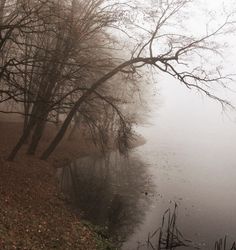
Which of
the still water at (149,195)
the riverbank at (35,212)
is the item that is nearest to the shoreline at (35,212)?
the riverbank at (35,212)

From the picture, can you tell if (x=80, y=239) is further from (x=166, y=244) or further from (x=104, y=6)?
(x=104, y=6)

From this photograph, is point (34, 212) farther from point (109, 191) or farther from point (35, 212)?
point (109, 191)

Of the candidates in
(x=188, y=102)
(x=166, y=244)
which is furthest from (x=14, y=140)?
(x=188, y=102)

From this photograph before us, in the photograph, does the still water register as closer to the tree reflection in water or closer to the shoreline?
the tree reflection in water

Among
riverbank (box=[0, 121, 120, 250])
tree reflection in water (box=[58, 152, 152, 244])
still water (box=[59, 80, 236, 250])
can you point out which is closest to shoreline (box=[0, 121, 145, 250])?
riverbank (box=[0, 121, 120, 250])

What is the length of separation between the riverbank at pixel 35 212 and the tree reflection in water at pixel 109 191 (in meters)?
1.24

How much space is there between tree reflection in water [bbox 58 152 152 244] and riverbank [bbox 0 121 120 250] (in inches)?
48.7

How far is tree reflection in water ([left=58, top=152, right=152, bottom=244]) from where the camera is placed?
18783 mm

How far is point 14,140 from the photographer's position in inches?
1098

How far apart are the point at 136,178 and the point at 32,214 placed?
574 inches

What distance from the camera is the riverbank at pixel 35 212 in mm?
12258

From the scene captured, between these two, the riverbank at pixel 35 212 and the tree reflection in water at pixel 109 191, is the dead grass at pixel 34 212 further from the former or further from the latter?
the tree reflection in water at pixel 109 191

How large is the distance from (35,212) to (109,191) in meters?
8.77

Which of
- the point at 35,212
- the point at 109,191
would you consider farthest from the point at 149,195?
the point at 35,212
